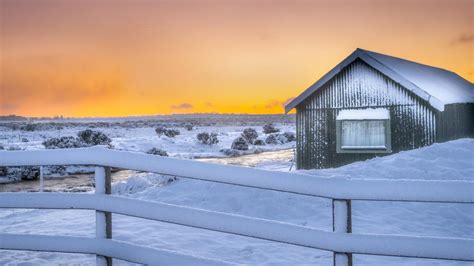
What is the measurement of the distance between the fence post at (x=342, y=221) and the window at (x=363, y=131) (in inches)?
557

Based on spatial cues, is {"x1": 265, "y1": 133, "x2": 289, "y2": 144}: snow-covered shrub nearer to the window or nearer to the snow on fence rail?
the window

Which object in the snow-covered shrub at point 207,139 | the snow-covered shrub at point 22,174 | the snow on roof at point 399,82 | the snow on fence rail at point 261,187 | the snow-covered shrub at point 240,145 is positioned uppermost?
the snow on roof at point 399,82

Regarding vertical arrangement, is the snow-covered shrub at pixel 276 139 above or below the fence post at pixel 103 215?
below

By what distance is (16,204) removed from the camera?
342 cm

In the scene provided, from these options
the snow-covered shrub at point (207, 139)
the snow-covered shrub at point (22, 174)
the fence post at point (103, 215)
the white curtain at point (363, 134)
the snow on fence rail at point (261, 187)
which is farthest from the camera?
the snow-covered shrub at point (207, 139)

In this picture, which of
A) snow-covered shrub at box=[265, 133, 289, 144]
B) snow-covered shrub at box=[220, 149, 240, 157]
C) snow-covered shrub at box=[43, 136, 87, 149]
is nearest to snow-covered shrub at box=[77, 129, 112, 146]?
snow-covered shrub at box=[43, 136, 87, 149]

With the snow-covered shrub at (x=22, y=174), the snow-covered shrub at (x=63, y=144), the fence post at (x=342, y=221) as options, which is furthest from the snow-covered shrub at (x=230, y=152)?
the fence post at (x=342, y=221)

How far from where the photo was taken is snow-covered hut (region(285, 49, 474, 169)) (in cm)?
1551

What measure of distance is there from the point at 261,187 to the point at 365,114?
14.3m

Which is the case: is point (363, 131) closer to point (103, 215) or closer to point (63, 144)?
point (103, 215)

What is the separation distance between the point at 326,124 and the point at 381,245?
579 inches

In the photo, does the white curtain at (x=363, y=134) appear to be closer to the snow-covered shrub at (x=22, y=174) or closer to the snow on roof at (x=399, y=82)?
the snow on roof at (x=399, y=82)

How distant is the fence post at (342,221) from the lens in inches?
104

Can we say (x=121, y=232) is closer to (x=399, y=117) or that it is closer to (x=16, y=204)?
(x=16, y=204)
